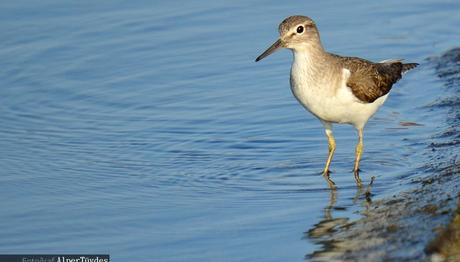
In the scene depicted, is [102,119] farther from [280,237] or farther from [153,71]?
[280,237]

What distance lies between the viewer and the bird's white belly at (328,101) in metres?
10.1

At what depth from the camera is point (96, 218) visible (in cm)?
925

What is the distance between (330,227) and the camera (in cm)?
878

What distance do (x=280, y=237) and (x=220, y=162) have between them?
104 inches

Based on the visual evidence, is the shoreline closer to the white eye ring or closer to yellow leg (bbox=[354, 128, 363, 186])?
yellow leg (bbox=[354, 128, 363, 186])

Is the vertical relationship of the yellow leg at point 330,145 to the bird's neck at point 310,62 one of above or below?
below

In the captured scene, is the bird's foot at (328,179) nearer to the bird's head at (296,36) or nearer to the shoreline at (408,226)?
the shoreline at (408,226)

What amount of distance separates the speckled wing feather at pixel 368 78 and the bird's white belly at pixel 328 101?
0.32 ft

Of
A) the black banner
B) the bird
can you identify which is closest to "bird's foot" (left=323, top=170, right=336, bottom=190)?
the bird

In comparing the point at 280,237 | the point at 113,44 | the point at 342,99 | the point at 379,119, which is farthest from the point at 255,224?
the point at 113,44

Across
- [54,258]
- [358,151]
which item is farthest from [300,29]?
[54,258]

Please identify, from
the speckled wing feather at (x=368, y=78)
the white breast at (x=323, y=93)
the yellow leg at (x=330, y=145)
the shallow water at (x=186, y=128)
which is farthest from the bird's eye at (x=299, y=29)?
the shallow water at (x=186, y=128)

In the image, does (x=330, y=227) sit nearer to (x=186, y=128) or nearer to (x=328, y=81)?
(x=328, y=81)

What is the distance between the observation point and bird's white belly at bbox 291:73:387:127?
10094 mm
